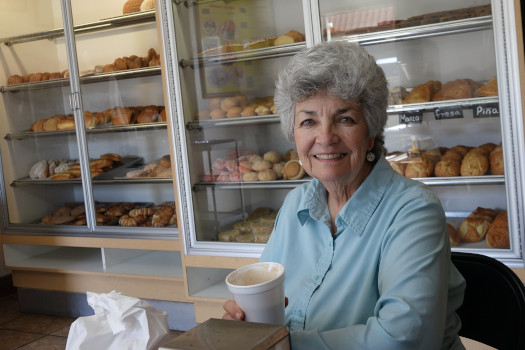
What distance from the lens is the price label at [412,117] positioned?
111 inches

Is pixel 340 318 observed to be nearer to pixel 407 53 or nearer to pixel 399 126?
pixel 399 126

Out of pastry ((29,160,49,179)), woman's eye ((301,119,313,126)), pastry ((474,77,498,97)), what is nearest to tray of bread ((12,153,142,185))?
pastry ((29,160,49,179))

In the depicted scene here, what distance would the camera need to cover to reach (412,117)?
2844 millimetres

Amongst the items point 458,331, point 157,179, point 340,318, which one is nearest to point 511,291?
point 458,331

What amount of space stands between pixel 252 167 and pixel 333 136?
2109 mm

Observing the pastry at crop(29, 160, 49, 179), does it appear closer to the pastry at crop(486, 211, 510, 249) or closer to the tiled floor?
the tiled floor

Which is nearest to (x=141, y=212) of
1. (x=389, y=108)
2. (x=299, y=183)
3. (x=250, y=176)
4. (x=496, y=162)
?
(x=250, y=176)

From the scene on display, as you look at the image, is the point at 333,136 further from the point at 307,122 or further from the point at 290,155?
the point at 290,155

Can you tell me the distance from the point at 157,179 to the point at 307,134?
2538 mm

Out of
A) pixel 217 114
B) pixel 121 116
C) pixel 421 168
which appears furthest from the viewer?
pixel 121 116

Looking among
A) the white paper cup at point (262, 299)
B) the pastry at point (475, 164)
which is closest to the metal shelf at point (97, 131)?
the pastry at point (475, 164)

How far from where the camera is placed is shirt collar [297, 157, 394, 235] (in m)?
1.19

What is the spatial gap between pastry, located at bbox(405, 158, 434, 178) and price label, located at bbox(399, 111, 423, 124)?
0.20m

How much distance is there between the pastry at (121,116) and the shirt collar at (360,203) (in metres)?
2.81
